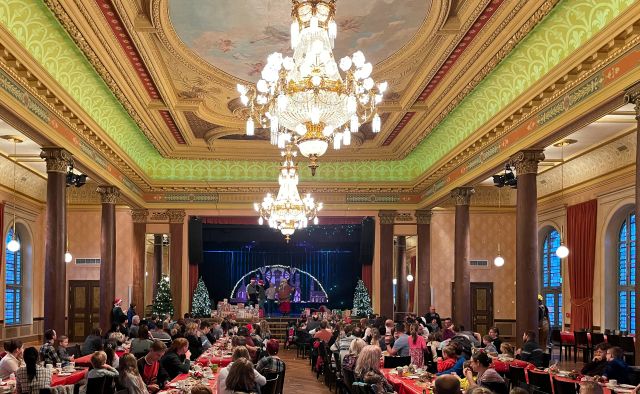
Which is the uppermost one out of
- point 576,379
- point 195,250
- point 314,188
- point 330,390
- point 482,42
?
point 482,42

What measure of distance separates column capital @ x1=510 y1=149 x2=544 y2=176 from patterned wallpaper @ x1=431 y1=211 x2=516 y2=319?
10.7 meters

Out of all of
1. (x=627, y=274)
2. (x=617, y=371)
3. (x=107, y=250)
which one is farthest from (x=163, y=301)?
(x=617, y=371)

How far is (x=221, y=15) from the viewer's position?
10.6 metres

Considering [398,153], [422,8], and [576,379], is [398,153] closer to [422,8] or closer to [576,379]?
[422,8]

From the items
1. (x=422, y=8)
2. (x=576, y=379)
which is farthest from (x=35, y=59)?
(x=576, y=379)

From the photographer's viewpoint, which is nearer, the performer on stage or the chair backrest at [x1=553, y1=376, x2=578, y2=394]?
the chair backrest at [x1=553, y1=376, x2=578, y2=394]

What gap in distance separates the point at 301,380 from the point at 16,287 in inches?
433

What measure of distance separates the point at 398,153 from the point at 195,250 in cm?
724

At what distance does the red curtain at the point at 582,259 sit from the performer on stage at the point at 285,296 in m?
11.6

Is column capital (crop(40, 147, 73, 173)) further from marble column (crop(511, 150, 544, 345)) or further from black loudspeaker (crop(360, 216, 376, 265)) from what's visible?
black loudspeaker (crop(360, 216, 376, 265))

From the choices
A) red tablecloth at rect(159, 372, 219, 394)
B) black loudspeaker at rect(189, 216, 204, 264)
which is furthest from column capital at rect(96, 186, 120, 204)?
red tablecloth at rect(159, 372, 219, 394)

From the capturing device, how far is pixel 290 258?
28750 millimetres

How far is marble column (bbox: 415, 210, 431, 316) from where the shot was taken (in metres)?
21.5

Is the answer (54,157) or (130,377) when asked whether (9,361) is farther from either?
(54,157)
